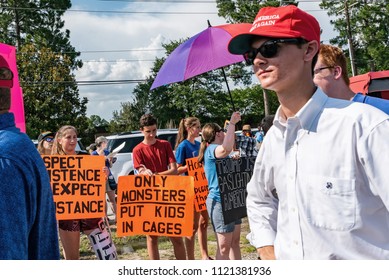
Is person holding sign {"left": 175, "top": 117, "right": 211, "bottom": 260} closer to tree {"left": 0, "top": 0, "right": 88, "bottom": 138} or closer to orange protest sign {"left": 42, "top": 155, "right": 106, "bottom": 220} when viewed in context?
orange protest sign {"left": 42, "top": 155, "right": 106, "bottom": 220}

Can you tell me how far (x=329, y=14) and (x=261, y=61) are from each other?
150 feet

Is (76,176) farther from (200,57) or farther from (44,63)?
(44,63)

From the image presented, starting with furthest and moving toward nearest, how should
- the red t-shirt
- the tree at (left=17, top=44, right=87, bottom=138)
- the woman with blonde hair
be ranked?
the tree at (left=17, top=44, right=87, bottom=138) < the woman with blonde hair < the red t-shirt

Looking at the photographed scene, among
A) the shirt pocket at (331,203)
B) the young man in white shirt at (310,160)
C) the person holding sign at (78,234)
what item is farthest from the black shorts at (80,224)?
the shirt pocket at (331,203)

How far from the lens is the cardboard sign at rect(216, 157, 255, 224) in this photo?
585cm

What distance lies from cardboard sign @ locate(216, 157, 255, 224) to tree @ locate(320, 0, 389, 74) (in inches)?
1600

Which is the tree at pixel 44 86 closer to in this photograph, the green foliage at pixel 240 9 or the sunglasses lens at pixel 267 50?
the green foliage at pixel 240 9

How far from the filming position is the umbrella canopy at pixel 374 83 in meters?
10.4

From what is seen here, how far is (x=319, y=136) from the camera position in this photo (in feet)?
5.78

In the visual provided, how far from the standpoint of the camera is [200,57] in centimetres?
627

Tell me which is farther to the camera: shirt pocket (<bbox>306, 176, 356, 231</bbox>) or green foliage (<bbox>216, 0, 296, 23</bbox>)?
green foliage (<bbox>216, 0, 296, 23</bbox>)

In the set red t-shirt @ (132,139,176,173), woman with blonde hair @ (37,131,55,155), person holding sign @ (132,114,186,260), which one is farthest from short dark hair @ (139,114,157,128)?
woman with blonde hair @ (37,131,55,155)
